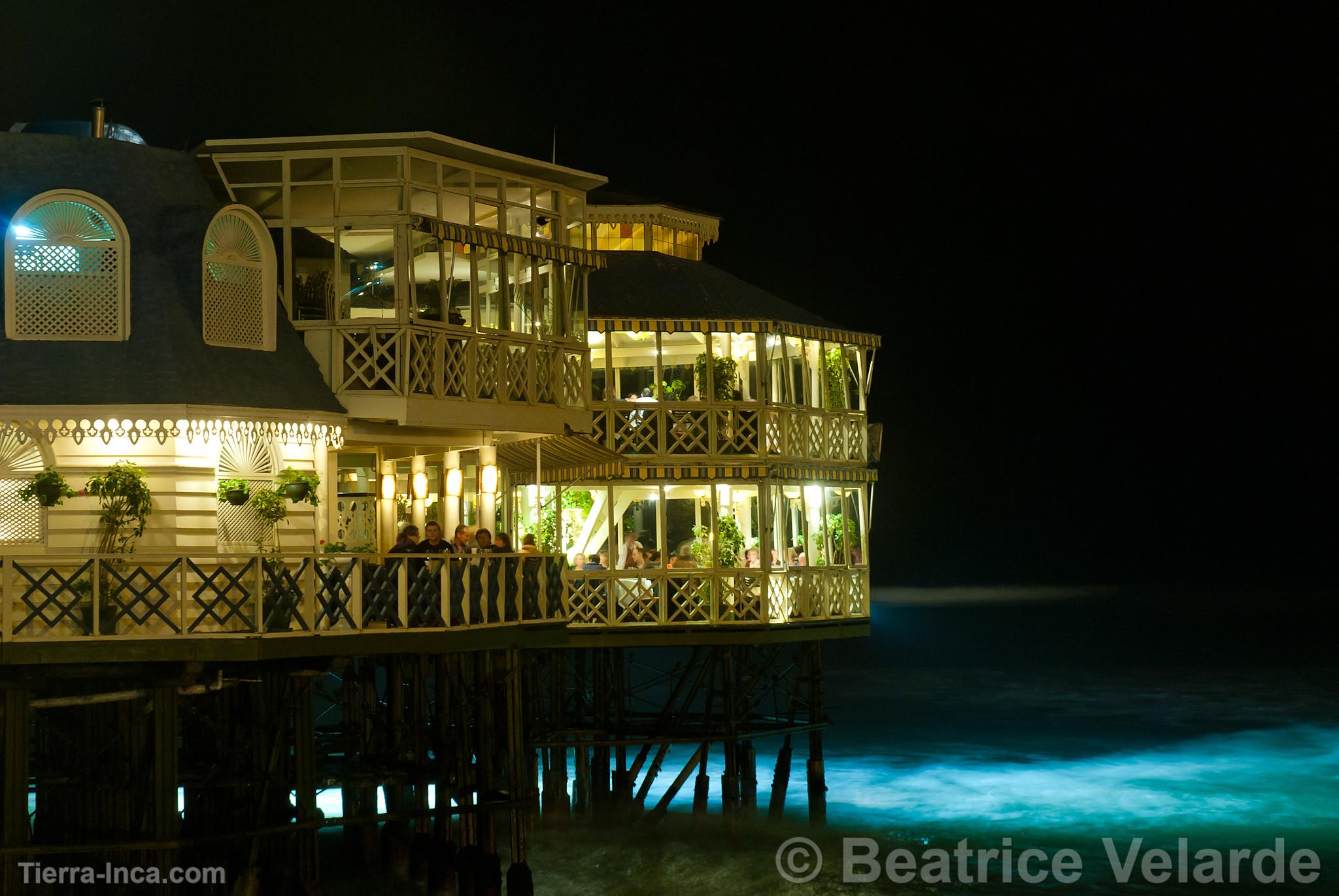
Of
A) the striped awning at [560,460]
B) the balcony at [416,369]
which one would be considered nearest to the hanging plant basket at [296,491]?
the balcony at [416,369]

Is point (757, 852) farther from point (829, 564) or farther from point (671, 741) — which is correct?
point (829, 564)

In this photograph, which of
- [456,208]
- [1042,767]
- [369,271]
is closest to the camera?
[369,271]

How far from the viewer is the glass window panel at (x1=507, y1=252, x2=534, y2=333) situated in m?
27.2

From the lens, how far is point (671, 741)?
33031 mm

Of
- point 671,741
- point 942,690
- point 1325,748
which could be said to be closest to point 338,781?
point 671,741

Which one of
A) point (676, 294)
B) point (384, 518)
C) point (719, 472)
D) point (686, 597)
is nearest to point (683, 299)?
point (676, 294)

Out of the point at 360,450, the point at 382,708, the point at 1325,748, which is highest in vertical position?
the point at 360,450

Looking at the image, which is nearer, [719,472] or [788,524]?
[719,472]

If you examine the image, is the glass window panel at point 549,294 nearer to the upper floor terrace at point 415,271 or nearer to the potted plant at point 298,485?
the upper floor terrace at point 415,271

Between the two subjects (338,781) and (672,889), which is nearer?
(338,781)

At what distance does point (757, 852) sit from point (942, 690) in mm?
40744

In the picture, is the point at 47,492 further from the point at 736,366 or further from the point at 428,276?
the point at 736,366

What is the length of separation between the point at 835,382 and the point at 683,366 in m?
3.20

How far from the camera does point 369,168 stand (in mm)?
25688
